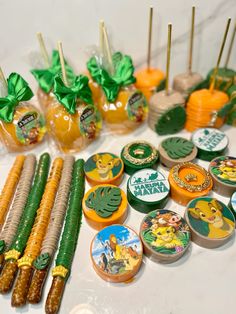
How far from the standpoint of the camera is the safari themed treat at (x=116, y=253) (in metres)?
0.86

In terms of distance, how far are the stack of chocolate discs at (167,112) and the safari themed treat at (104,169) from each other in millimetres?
274

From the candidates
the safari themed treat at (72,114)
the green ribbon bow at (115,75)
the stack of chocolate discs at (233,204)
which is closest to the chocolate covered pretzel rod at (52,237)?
the safari themed treat at (72,114)


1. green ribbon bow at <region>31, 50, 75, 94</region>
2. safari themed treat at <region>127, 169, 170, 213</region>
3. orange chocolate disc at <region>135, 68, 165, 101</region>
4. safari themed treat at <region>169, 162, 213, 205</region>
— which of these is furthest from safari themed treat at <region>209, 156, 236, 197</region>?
green ribbon bow at <region>31, 50, 75, 94</region>

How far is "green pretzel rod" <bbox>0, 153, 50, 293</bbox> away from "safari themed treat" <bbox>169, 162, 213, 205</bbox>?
471 mm

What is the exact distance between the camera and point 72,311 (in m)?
0.84

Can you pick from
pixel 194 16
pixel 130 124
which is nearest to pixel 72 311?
pixel 130 124

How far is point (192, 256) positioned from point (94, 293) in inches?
12.4

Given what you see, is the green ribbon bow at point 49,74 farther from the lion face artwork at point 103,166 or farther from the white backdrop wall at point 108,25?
the lion face artwork at point 103,166

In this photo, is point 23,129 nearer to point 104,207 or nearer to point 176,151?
point 104,207

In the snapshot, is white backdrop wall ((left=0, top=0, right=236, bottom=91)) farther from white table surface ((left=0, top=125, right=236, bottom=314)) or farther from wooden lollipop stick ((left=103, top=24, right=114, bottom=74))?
white table surface ((left=0, top=125, right=236, bottom=314))

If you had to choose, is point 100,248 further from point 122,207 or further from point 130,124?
point 130,124

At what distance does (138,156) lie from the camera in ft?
3.82

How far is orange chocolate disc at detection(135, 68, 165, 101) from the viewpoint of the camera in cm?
139

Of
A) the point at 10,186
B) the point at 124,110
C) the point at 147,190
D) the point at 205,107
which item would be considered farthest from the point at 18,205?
the point at 205,107
